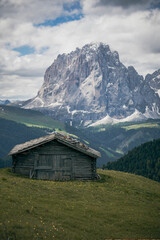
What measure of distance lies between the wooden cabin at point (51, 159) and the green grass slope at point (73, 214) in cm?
677

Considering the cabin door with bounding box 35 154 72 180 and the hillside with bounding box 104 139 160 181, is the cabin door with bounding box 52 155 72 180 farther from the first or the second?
the hillside with bounding box 104 139 160 181

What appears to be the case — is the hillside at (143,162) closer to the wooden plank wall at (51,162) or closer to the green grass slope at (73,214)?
the wooden plank wall at (51,162)

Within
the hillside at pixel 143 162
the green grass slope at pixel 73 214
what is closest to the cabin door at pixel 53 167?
the green grass slope at pixel 73 214

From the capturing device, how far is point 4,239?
13.2 metres

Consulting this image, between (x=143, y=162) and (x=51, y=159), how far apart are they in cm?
11639

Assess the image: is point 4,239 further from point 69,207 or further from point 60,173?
point 60,173

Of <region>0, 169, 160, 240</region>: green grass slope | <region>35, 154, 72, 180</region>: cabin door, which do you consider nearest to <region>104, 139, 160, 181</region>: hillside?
<region>35, 154, 72, 180</region>: cabin door

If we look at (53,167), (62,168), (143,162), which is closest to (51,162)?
(53,167)

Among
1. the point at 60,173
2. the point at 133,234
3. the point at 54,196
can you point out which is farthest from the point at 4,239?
the point at 60,173

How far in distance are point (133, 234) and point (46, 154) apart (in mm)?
20100

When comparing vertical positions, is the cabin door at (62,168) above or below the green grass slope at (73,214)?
above

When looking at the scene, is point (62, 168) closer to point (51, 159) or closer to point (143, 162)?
point (51, 159)

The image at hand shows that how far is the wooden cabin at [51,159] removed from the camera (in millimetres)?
35844

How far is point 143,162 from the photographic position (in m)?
144
